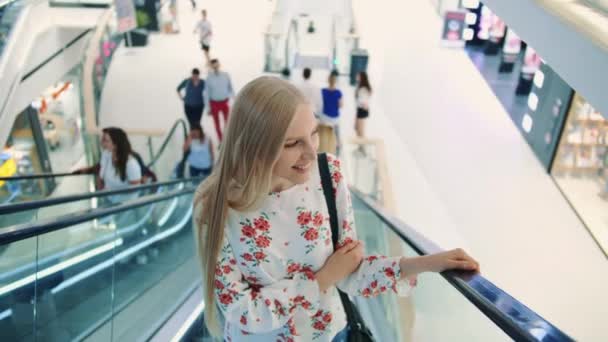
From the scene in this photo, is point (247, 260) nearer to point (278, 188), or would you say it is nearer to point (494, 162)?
point (278, 188)

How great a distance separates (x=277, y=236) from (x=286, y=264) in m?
0.10

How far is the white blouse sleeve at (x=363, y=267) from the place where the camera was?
1.80 m

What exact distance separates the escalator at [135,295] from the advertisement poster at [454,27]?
10726mm

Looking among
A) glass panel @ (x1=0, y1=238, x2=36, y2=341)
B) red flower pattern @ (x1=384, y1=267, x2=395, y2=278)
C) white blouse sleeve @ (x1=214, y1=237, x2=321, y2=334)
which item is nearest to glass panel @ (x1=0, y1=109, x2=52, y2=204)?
glass panel @ (x1=0, y1=238, x2=36, y2=341)

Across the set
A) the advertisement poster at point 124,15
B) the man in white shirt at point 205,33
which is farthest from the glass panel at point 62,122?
the man in white shirt at point 205,33

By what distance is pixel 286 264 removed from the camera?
1829mm

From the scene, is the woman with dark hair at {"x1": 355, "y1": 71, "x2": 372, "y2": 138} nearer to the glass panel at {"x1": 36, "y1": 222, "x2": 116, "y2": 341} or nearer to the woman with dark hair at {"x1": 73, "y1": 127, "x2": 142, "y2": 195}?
the woman with dark hair at {"x1": 73, "y1": 127, "x2": 142, "y2": 195}

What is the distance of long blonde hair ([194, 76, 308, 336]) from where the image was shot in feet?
5.19

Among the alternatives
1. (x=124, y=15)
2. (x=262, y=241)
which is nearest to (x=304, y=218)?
(x=262, y=241)

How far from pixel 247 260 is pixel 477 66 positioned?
43.7ft

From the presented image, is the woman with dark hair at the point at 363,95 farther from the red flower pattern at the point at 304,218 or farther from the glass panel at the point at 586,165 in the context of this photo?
the red flower pattern at the point at 304,218

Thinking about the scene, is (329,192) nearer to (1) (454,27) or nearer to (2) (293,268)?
(2) (293,268)

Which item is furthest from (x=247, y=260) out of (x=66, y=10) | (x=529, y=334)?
(x=66, y=10)

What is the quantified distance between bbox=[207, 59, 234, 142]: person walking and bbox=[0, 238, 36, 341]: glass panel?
680 centimetres
